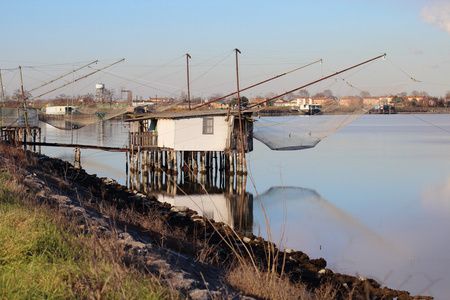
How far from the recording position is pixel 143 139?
2820 cm

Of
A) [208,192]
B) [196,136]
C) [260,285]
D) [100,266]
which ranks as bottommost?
[208,192]

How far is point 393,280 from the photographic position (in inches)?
468

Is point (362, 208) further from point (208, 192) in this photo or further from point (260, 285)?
point (260, 285)

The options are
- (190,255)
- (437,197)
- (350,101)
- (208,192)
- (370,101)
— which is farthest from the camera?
(208,192)

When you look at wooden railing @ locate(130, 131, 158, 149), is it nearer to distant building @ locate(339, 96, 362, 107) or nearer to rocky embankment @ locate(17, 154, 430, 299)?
distant building @ locate(339, 96, 362, 107)

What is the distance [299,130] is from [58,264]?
21.0m

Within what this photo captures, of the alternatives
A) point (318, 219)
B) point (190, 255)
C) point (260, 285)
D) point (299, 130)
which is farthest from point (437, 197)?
point (260, 285)

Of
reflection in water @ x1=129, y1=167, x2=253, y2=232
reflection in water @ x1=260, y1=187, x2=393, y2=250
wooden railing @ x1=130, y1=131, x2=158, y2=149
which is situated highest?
wooden railing @ x1=130, y1=131, x2=158, y2=149

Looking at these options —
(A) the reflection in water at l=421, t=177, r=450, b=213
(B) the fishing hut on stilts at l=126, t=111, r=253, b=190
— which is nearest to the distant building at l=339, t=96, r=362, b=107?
(B) the fishing hut on stilts at l=126, t=111, r=253, b=190

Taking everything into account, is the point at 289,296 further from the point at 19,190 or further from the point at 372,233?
the point at 372,233

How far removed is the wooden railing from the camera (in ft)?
90.9

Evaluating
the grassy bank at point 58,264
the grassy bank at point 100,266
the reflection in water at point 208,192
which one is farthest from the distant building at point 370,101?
the grassy bank at point 58,264

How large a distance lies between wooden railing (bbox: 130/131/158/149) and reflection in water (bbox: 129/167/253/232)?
166 cm

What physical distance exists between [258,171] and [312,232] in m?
16.5
